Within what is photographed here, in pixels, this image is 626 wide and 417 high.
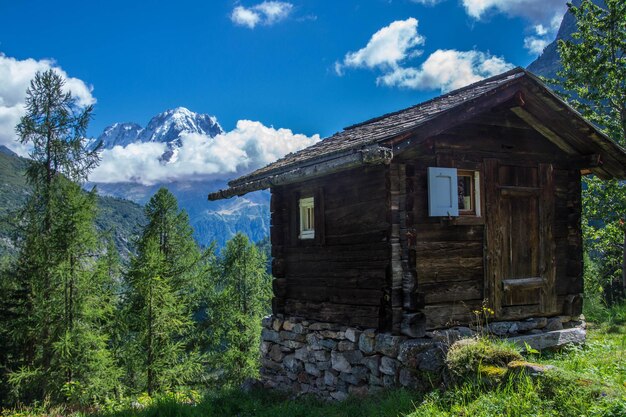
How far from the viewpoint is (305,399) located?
920cm

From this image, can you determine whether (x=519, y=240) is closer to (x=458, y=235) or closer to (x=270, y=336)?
(x=458, y=235)

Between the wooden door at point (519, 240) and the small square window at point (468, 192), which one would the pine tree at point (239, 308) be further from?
the small square window at point (468, 192)

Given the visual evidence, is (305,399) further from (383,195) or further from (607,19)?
(607,19)

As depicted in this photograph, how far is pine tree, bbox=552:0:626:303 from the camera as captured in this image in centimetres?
1617

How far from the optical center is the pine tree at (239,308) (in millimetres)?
28453

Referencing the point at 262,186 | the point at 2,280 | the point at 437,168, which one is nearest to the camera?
the point at 437,168

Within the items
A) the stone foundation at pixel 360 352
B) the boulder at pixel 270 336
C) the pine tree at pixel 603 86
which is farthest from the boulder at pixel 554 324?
the pine tree at pixel 603 86

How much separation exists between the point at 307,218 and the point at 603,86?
12.0 meters

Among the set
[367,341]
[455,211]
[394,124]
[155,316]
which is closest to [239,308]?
[155,316]

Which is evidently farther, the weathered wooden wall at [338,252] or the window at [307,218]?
the window at [307,218]

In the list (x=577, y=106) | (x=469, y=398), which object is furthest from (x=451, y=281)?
(x=577, y=106)

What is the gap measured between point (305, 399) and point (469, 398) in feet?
12.9

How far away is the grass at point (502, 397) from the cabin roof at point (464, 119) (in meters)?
3.04

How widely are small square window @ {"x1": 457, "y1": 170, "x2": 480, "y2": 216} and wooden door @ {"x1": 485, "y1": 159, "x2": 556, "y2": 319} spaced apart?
0.18 meters
